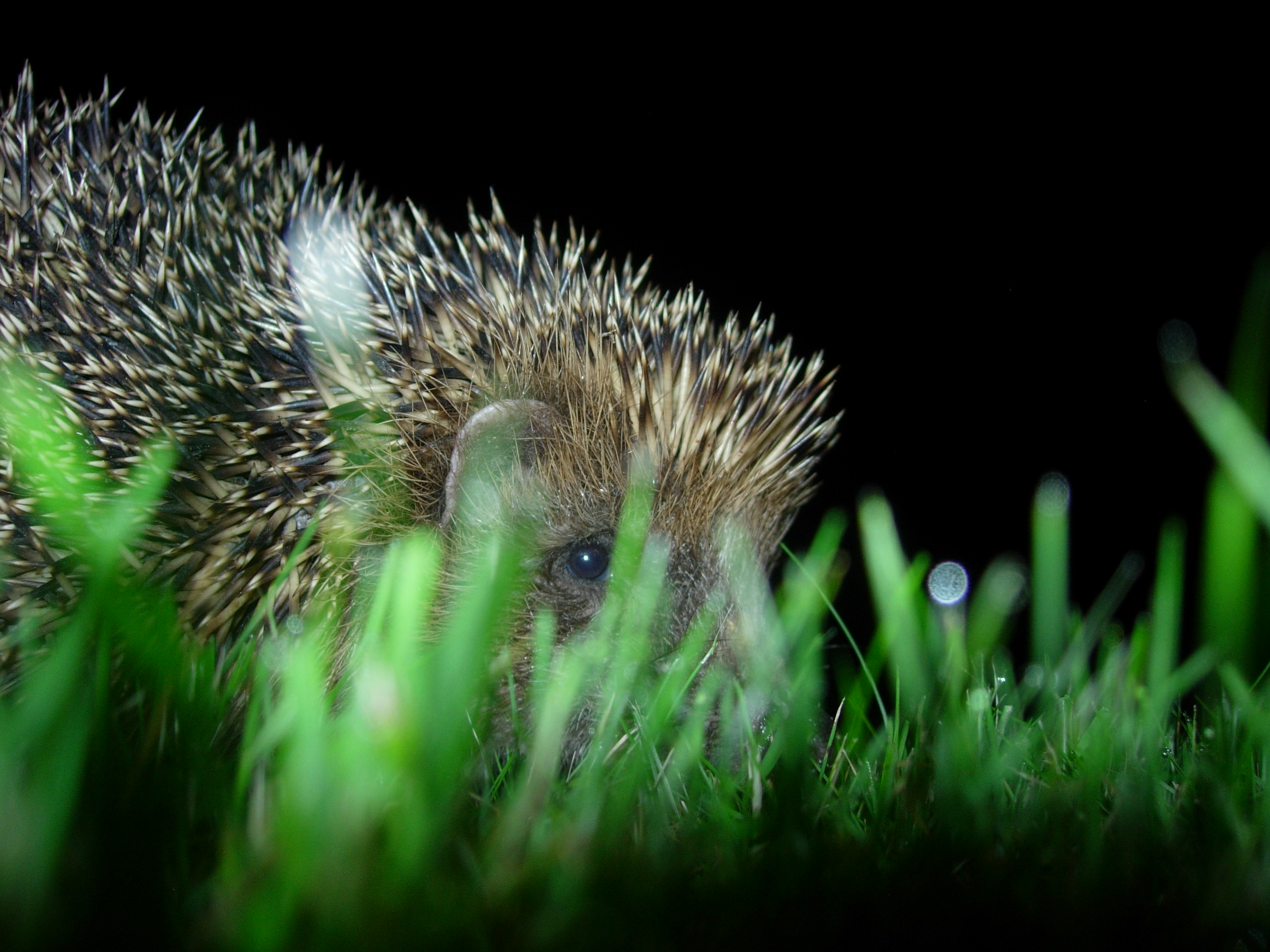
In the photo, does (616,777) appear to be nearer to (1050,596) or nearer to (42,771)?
(42,771)

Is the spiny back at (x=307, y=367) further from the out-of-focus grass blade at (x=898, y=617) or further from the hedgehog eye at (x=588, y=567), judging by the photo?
the out-of-focus grass blade at (x=898, y=617)

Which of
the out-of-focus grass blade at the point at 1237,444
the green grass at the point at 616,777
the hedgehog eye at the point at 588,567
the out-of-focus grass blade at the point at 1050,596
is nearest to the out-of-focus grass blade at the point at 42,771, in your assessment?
the green grass at the point at 616,777

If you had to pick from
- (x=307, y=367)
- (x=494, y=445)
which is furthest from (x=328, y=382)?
(x=494, y=445)

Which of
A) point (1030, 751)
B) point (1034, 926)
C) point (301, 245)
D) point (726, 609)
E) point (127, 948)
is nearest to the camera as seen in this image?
point (127, 948)

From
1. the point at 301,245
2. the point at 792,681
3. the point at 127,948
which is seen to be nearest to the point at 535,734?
the point at 792,681

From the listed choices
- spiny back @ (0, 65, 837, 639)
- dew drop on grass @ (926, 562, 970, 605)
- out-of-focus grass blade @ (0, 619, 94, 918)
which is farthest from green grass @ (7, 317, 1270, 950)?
dew drop on grass @ (926, 562, 970, 605)

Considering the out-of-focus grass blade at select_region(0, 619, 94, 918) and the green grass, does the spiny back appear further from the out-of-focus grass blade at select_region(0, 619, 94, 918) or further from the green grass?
the out-of-focus grass blade at select_region(0, 619, 94, 918)

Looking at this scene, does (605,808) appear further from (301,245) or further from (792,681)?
(301,245)
